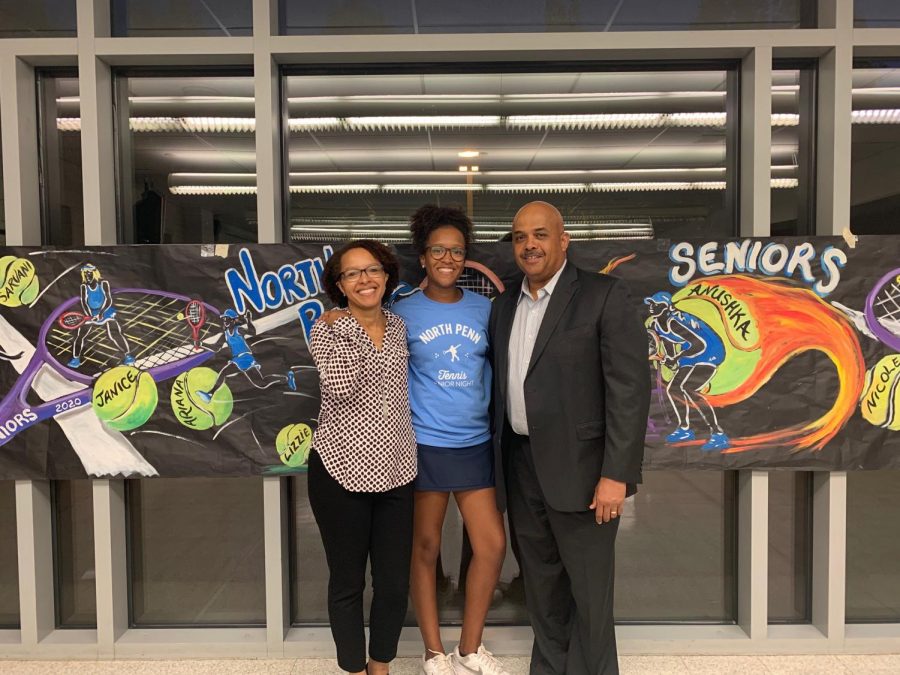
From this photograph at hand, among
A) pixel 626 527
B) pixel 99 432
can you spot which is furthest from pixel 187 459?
pixel 626 527

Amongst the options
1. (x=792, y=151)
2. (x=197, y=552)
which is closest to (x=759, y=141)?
→ (x=792, y=151)

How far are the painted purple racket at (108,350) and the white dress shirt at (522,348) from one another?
1.27 metres

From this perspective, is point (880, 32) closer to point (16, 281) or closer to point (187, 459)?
point (187, 459)

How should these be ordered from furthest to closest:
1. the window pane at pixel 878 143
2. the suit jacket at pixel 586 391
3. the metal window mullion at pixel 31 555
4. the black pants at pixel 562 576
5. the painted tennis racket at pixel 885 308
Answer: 1. the window pane at pixel 878 143
2. the metal window mullion at pixel 31 555
3. the painted tennis racket at pixel 885 308
4. the black pants at pixel 562 576
5. the suit jacket at pixel 586 391

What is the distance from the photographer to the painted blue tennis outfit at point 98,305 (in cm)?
246

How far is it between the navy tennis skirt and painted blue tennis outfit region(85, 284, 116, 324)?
144cm

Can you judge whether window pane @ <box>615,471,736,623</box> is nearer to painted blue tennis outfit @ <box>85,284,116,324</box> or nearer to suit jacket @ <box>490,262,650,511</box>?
suit jacket @ <box>490,262,650,511</box>

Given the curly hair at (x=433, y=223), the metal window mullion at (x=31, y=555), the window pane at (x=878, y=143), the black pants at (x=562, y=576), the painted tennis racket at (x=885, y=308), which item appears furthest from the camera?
the window pane at (x=878, y=143)

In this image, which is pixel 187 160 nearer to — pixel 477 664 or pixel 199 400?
pixel 199 400

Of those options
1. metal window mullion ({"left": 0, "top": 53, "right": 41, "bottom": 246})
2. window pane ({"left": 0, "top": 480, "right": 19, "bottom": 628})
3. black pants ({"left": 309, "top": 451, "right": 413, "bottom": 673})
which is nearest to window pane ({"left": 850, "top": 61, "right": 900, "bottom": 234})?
black pants ({"left": 309, "top": 451, "right": 413, "bottom": 673})

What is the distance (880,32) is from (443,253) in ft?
6.77

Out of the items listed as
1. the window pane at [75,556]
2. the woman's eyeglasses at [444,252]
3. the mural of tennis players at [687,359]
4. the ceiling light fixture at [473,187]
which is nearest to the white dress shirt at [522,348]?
the woman's eyeglasses at [444,252]

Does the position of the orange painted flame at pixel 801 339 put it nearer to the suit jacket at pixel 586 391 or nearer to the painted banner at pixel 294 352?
the painted banner at pixel 294 352

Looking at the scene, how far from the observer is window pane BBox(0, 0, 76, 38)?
2660 millimetres
